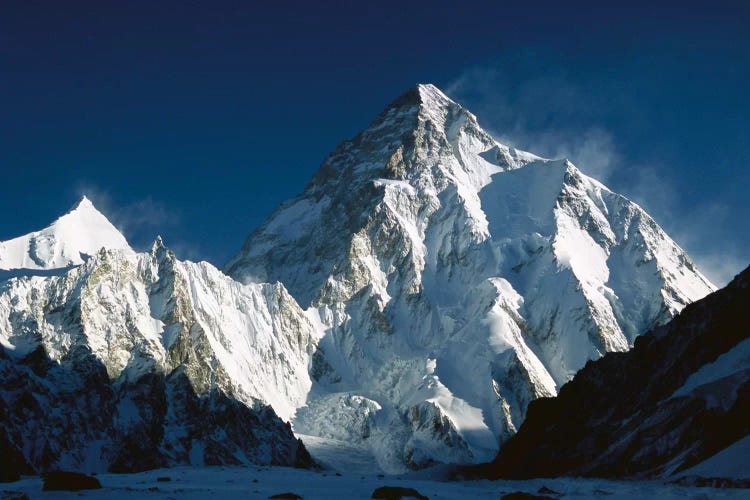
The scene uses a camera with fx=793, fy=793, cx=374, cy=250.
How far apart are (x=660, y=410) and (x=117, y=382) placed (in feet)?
387

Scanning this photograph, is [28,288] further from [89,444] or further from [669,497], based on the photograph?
[669,497]

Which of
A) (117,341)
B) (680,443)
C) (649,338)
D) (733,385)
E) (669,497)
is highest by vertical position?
(117,341)

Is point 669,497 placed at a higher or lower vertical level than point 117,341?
lower

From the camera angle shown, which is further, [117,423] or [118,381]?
[118,381]

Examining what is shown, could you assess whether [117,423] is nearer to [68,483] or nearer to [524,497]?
[68,483]

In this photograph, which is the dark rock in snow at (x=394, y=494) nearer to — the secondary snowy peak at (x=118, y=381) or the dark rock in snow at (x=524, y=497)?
the dark rock in snow at (x=524, y=497)

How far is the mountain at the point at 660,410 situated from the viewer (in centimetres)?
6806

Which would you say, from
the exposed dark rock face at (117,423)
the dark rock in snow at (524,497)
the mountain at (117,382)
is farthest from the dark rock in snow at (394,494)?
the mountain at (117,382)

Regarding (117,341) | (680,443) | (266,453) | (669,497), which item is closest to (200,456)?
(266,453)

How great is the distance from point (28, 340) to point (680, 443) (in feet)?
410

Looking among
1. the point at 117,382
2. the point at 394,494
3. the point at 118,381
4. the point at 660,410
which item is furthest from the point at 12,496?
the point at 118,381

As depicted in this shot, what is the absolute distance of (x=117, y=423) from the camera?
157000mm

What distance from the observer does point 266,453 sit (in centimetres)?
17662

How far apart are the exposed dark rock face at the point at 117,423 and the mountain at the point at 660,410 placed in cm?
7027
